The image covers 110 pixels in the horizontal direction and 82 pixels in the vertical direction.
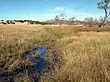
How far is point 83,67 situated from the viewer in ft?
22.4

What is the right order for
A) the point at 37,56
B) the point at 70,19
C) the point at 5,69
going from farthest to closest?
the point at 70,19
the point at 37,56
the point at 5,69

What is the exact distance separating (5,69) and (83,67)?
4017mm

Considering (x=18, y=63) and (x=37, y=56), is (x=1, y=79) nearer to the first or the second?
(x=18, y=63)

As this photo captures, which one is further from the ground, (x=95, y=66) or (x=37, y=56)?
(x=95, y=66)

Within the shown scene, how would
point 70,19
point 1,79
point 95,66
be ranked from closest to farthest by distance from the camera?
point 95,66 → point 1,79 → point 70,19

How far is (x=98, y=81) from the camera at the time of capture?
567 centimetres

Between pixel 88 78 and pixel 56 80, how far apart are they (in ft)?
3.57

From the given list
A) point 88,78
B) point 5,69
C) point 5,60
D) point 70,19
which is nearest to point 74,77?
point 88,78

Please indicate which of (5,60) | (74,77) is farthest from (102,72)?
(5,60)

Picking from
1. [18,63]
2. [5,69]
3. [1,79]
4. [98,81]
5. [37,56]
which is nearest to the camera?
[98,81]

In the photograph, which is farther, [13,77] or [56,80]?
[13,77]

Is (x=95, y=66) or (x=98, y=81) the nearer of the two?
(x=98, y=81)

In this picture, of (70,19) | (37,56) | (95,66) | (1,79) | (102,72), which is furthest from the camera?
(70,19)

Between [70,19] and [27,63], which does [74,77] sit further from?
[70,19]
